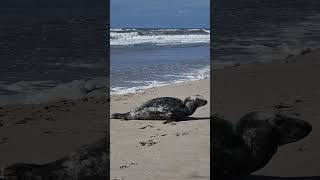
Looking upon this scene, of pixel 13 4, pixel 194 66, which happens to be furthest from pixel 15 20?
pixel 194 66

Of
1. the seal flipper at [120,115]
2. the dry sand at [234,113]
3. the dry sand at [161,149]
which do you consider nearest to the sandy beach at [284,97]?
the dry sand at [234,113]

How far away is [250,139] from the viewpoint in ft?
12.0

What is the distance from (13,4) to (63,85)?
0.60 metres

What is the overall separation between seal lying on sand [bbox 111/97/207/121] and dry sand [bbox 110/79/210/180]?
→ 0.11 metres

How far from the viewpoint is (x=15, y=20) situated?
330 cm

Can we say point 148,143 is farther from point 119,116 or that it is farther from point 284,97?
point 284,97

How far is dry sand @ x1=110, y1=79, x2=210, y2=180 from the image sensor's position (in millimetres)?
4180

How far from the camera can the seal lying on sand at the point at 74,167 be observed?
331 centimetres

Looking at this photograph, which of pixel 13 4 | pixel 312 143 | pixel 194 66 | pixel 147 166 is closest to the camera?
pixel 13 4

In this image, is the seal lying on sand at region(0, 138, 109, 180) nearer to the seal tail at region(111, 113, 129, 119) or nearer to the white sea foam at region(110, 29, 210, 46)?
the seal tail at region(111, 113, 129, 119)

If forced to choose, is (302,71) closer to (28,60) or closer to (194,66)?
(28,60)

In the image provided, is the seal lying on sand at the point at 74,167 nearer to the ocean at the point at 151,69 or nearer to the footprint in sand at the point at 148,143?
the footprint in sand at the point at 148,143

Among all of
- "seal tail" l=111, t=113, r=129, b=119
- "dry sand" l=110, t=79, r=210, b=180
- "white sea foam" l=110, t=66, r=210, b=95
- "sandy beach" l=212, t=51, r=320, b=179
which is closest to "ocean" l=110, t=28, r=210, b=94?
"white sea foam" l=110, t=66, r=210, b=95

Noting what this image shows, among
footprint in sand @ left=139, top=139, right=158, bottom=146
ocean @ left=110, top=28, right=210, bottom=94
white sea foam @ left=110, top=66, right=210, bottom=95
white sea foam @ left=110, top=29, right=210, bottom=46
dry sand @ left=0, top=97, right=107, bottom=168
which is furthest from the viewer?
white sea foam @ left=110, top=29, right=210, bottom=46
